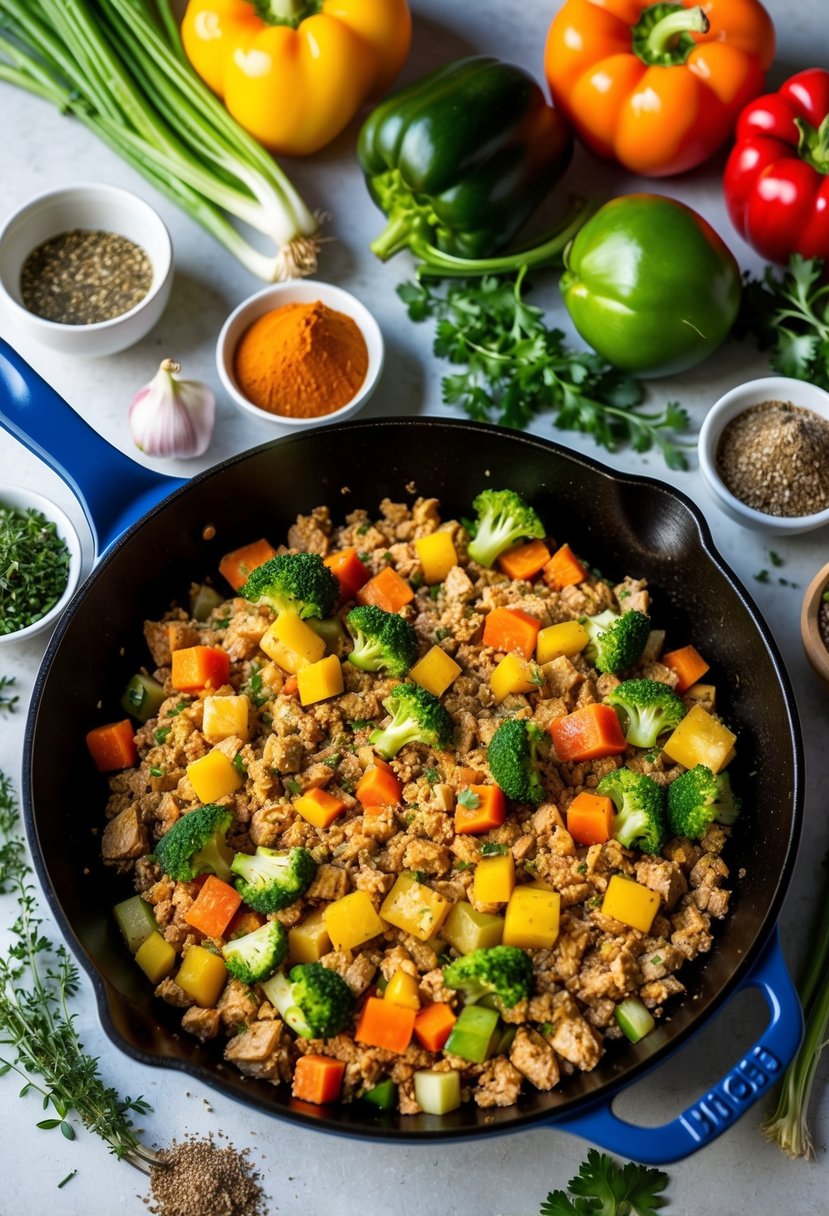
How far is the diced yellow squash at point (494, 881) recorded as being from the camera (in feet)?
10.00

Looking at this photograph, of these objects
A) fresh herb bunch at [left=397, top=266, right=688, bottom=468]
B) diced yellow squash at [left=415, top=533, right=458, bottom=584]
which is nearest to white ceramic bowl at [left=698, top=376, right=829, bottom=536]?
fresh herb bunch at [left=397, top=266, right=688, bottom=468]

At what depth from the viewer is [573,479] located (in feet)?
11.8

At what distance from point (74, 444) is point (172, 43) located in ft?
5.70

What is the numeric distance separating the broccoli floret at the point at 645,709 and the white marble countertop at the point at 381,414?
27.2 inches

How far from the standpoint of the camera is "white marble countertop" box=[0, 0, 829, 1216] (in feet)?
10.6

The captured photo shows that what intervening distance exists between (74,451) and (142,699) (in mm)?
778

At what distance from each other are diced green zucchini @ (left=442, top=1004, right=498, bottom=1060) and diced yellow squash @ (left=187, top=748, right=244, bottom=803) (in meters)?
0.89

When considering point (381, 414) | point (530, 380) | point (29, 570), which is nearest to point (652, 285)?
point (530, 380)

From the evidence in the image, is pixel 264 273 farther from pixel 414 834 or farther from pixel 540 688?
pixel 414 834

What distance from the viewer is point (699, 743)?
332cm

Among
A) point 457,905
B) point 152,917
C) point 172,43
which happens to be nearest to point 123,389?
point 172,43

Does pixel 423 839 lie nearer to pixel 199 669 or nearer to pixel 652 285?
pixel 199 669

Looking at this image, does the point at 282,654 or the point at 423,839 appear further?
the point at 282,654

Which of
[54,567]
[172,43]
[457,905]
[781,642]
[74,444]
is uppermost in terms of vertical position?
[172,43]
